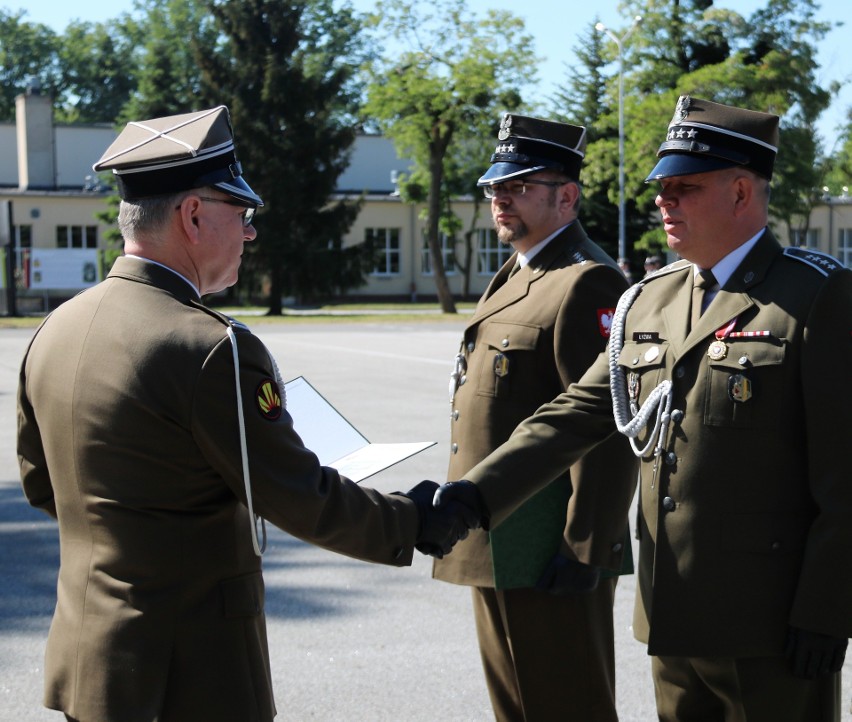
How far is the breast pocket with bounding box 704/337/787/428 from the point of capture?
282 cm

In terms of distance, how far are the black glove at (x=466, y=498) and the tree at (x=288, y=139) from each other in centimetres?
4009

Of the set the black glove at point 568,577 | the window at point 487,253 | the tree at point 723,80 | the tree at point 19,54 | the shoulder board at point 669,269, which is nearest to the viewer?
the shoulder board at point 669,269

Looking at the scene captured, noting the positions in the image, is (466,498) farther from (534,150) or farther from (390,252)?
(390,252)

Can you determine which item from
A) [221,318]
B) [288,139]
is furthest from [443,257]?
[221,318]

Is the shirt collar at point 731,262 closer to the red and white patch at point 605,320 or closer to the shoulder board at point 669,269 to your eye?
the shoulder board at point 669,269

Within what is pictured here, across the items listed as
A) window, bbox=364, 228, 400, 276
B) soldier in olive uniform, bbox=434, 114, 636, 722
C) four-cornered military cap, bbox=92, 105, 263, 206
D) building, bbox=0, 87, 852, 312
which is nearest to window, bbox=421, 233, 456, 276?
building, bbox=0, 87, 852, 312


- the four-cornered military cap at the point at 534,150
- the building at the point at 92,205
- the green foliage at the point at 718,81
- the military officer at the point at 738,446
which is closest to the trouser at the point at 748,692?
the military officer at the point at 738,446

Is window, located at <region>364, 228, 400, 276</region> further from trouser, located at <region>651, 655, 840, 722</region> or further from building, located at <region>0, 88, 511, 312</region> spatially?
trouser, located at <region>651, 655, 840, 722</region>

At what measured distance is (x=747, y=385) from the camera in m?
2.85

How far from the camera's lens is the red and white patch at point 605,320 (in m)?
3.62

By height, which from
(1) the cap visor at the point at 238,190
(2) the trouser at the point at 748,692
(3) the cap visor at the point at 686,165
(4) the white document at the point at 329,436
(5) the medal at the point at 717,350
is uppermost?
(3) the cap visor at the point at 686,165

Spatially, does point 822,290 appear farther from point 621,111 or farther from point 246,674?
point 621,111

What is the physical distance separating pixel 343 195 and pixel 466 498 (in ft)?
177

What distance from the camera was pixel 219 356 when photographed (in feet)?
7.91
